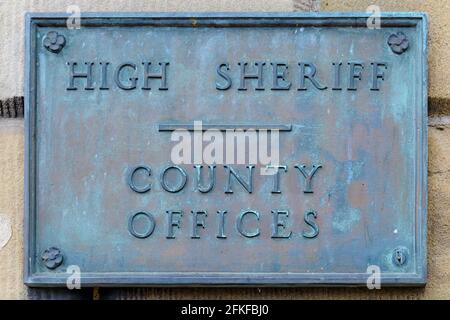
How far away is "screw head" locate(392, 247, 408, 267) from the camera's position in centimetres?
141

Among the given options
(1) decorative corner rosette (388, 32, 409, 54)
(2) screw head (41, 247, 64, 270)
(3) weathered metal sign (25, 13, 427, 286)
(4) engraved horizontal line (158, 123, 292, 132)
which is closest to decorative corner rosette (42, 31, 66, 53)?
(3) weathered metal sign (25, 13, 427, 286)

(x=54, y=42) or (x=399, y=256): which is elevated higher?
(x=54, y=42)

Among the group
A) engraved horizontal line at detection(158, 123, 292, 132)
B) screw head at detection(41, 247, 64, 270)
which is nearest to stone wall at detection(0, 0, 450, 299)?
screw head at detection(41, 247, 64, 270)

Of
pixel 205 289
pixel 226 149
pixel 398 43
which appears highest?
pixel 398 43

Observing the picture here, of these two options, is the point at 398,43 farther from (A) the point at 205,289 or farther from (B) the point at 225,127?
(A) the point at 205,289

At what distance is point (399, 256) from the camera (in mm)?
1409

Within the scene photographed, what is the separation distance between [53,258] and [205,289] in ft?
0.78

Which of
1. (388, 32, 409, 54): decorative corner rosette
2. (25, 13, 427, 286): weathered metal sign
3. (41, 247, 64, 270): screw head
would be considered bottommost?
(41, 247, 64, 270): screw head

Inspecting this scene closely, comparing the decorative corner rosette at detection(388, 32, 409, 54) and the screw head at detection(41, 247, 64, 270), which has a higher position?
the decorative corner rosette at detection(388, 32, 409, 54)

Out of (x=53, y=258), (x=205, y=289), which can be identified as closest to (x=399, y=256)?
(x=205, y=289)

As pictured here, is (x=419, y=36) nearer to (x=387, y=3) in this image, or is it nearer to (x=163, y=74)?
(x=387, y=3)

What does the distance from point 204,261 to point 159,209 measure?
0.10 meters

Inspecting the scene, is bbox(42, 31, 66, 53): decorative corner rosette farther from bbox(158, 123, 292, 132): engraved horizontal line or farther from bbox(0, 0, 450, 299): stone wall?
bbox(158, 123, 292, 132): engraved horizontal line

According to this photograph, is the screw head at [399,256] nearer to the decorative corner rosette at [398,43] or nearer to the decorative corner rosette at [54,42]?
the decorative corner rosette at [398,43]
